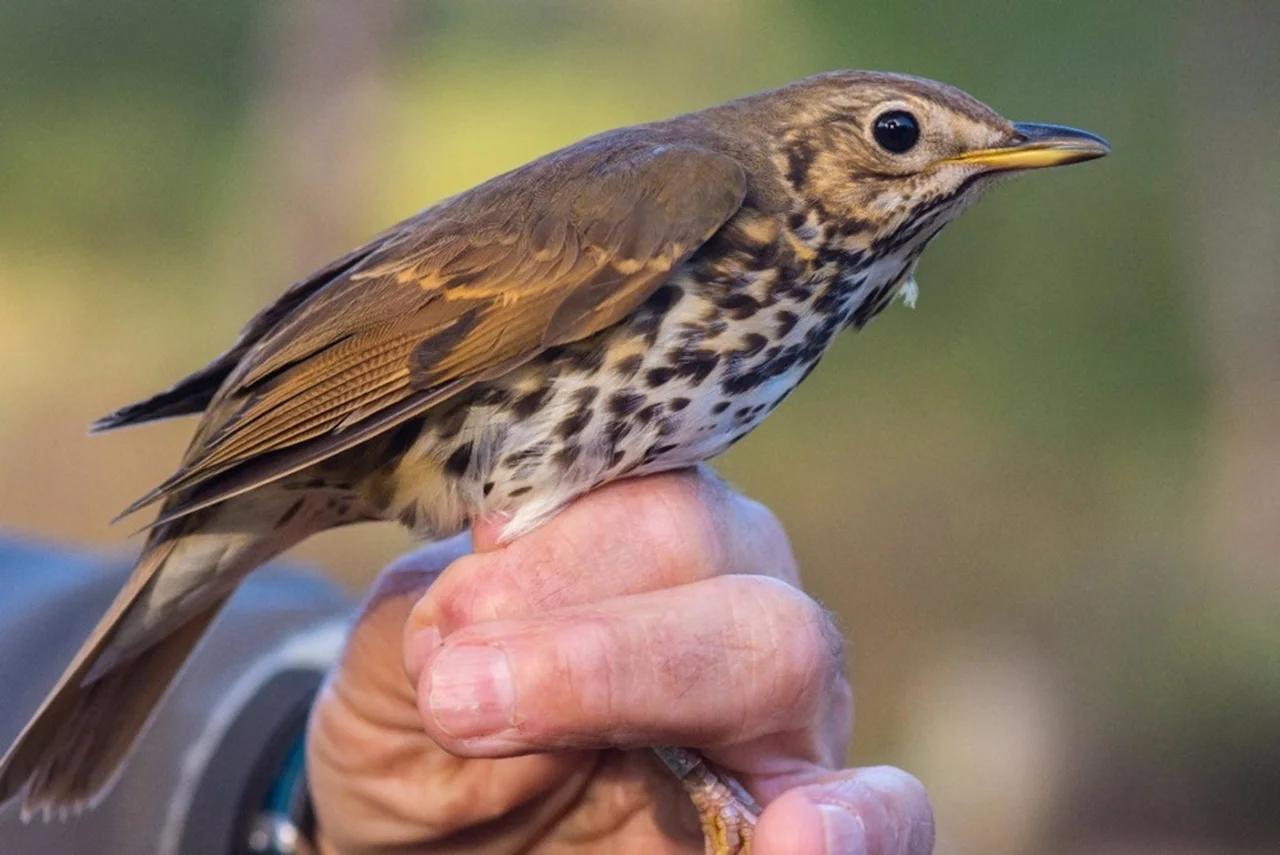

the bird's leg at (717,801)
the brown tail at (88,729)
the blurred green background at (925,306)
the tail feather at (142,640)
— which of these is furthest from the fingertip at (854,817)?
the blurred green background at (925,306)

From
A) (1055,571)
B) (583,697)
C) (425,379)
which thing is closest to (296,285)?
(425,379)

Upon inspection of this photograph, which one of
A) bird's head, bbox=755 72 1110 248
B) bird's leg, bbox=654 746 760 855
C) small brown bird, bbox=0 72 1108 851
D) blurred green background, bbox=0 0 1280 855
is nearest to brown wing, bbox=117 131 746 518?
small brown bird, bbox=0 72 1108 851

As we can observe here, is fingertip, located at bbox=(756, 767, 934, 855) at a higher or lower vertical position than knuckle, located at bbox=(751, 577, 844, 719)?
lower

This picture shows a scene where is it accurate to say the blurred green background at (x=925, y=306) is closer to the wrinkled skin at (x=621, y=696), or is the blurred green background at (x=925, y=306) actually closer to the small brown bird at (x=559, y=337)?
the wrinkled skin at (x=621, y=696)

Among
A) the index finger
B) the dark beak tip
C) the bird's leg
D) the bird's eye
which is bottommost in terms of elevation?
the bird's leg

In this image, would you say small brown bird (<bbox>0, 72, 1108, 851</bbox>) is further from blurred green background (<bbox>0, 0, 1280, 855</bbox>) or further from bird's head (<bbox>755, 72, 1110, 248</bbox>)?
blurred green background (<bbox>0, 0, 1280, 855</bbox>)

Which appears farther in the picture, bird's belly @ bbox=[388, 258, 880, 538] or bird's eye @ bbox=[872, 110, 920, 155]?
bird's eye @ bbox=[872, 110, 920, 155]

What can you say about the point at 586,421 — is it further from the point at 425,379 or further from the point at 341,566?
the point at 341,566
